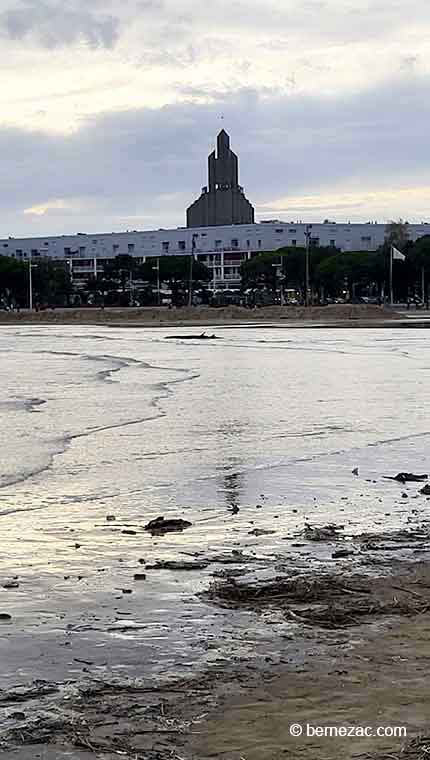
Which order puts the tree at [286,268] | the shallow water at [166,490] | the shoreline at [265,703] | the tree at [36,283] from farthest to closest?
the tree at [36,283] < the tree at [286,268] < the shallow water at [166,490] < the shoreline at [265,703]

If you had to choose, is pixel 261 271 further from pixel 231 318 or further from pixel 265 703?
pixel 265 703

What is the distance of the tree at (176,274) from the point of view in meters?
174

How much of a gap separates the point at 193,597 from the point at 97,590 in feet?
2.66

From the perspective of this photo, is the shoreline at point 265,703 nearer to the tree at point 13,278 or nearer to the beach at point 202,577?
the beach at point 202,577

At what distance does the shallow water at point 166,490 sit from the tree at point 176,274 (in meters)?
140

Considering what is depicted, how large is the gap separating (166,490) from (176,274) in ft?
530

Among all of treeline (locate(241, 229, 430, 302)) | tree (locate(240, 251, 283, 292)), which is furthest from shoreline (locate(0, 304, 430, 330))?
tree (locate(240, 251, 283, 292))

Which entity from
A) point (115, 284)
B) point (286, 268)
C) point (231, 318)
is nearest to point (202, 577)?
point (231, 318)

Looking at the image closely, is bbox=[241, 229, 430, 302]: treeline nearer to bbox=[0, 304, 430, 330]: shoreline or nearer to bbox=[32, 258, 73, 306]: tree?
bbox=[0, 304, 430, 330]: shoreline

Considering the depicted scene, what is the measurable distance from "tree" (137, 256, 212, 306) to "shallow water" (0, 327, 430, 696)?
13975cm

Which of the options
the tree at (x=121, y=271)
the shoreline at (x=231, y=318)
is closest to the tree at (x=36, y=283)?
the tree at (x=121, y=271)

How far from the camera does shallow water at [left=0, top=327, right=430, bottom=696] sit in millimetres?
7969

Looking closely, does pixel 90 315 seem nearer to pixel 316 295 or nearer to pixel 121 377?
pixel 316 295

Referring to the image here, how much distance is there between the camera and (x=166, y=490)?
14492 millimetres
